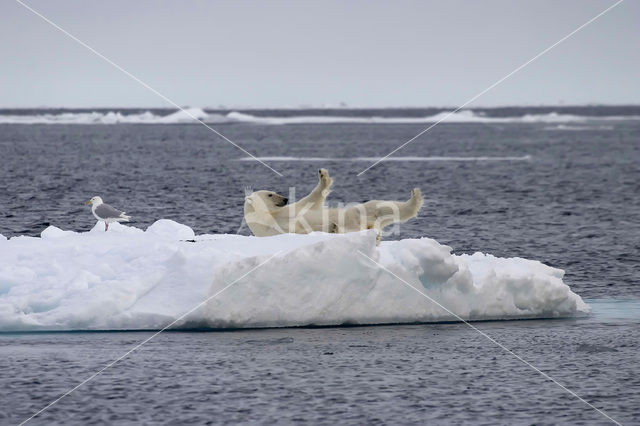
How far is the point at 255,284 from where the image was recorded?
18438 millimetres

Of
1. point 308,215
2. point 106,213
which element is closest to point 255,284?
point 308,215

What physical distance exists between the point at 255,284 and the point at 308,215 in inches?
117

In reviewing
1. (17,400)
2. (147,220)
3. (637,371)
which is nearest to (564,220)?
(147,220)

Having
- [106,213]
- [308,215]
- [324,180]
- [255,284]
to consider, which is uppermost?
[324,180]

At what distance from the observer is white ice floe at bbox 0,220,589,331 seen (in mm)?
18203

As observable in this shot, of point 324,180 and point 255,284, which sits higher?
point 324,180

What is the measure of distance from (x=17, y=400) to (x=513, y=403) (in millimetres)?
6055

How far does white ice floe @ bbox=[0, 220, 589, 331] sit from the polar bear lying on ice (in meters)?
1.29

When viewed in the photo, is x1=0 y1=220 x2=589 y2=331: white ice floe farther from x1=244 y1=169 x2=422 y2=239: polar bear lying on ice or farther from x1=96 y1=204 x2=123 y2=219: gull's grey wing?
x1=96 y1=204 x2=123 y2=219: gull's grey wing

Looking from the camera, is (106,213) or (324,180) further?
(106,213)

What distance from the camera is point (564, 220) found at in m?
41.9

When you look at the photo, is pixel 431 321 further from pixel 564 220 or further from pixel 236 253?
pixel 564 220

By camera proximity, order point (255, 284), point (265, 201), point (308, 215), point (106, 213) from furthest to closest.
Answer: point (106, 213) → point (265, 201) → point (308, 215) → point (255, 284)

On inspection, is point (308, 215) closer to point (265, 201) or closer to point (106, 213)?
point (265, 201)
